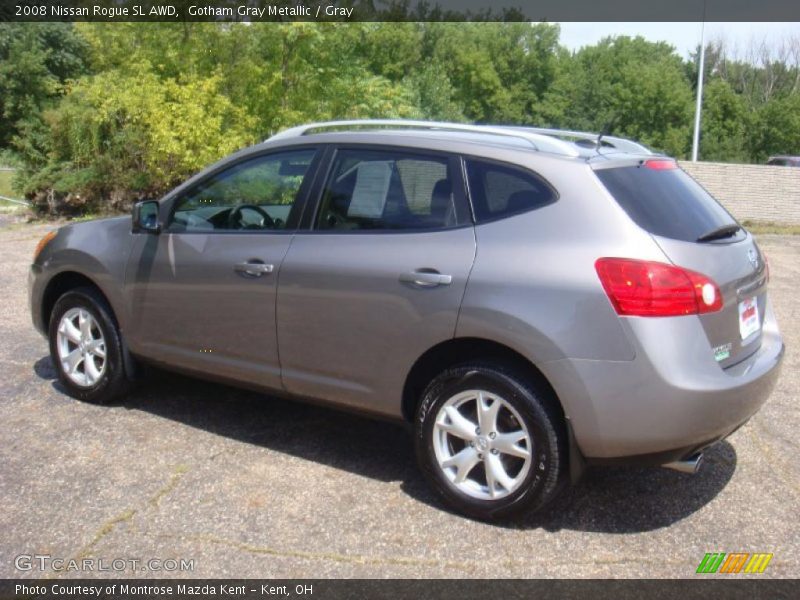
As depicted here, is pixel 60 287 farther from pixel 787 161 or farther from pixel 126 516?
pixel 787 161

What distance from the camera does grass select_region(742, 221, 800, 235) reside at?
19109 millimetres

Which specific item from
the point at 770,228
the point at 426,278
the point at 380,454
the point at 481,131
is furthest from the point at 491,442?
the point at 770,228

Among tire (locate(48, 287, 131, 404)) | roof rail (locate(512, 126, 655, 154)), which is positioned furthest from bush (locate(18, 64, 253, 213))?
roof rail (locate(512, 126, 655, 154))

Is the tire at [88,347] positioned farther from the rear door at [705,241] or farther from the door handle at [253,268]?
the rear door at [705,241]

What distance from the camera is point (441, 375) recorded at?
386cm

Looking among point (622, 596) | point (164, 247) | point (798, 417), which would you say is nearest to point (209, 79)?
point (164, 247)

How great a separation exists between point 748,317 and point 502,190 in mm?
1261

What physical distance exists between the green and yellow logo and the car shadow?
0.33 metres

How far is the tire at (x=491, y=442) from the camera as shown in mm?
3605

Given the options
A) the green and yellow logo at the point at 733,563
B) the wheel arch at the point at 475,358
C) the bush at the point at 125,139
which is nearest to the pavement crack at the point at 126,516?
the wheel arch at the point at 475,358

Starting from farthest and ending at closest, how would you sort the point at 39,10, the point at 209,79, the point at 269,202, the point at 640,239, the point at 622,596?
1. the point at 39,10
2. the point at 209,79
3. the point at 269,202
4. the point at 640,239
5. the point at 622,596

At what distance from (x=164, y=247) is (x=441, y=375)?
6.35ft

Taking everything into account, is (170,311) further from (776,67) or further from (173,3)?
(776,67)

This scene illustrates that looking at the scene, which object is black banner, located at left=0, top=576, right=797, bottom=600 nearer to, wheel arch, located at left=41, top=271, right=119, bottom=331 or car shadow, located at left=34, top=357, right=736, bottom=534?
car shadow, located at left=34, top=357, right=736, bottom=534
